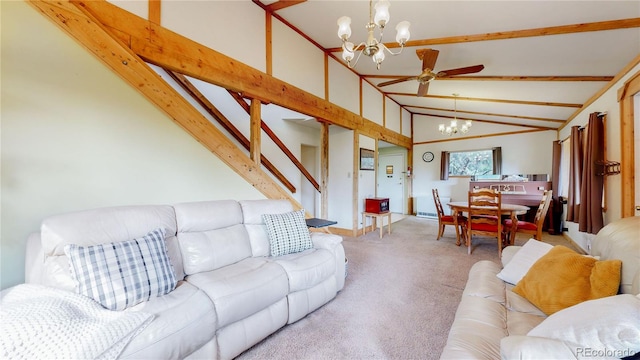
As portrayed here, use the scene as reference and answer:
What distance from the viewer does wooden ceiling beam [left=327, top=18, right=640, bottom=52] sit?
2277mm

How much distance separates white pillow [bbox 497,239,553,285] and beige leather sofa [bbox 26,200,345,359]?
1.31 metres

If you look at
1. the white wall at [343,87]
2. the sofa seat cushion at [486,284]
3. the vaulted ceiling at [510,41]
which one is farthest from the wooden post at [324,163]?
the sofa seat cushion at [486,284]

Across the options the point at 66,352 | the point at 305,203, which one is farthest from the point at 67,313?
the point at 305,203

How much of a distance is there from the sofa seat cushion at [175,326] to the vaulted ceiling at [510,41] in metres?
3.26

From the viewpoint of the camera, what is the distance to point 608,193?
3.18 m

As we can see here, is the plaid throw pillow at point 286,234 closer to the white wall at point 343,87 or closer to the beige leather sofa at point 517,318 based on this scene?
the beige leather sofa at point 517,318

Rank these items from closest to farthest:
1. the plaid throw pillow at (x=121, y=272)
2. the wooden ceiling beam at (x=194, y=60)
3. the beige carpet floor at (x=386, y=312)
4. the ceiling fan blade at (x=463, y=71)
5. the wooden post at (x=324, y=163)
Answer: the plaid throw pillow at (x=121, y=272), the beige carpet floor at (x=386, y=312), the wooden ceiling beam at (x=194, y=60), the ceiling fan blade at (x=463, y=71), the wooden post at (x=324, y=163)

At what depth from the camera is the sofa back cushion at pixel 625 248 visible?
1.16 meters

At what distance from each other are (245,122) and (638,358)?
468 centimetres

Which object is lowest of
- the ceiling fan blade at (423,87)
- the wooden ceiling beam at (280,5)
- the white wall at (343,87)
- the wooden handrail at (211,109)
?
the wooden handrail at (211,109)

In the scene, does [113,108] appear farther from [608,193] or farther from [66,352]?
[608,193]

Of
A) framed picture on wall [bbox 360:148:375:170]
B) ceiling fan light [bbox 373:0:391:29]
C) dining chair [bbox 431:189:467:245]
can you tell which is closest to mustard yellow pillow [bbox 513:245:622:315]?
ceiling fan light [bbox 373:0:391:29]

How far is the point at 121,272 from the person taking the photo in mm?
1415

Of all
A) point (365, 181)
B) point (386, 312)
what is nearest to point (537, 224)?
point (365, 181)
